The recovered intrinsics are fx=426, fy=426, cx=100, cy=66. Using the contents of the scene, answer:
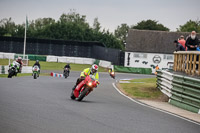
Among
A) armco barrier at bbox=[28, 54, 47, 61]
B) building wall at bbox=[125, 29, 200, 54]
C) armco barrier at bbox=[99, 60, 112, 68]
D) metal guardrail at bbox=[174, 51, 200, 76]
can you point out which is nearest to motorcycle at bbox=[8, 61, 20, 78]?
metal guardrail at bbox=[174, 51, 200, 76]

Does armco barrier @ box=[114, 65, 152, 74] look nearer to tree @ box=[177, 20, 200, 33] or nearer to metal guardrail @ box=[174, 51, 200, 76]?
metal guardrail @ box=[174, 51, 200, 76]

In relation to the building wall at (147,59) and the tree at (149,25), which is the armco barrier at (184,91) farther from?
the tree at (149,25)

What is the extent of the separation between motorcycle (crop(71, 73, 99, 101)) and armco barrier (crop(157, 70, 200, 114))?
3178 millimetres

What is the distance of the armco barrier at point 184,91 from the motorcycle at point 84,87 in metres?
3.18

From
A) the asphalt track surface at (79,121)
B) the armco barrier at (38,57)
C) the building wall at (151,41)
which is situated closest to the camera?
the asphalt track surface at (79,121)

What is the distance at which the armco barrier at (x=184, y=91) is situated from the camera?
45.8ft

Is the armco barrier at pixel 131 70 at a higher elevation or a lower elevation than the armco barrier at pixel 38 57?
lower

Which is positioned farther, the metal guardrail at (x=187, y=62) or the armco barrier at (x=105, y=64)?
the armco barrier at (x=105, y=64)

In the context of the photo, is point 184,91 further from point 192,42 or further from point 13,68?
point 13,68

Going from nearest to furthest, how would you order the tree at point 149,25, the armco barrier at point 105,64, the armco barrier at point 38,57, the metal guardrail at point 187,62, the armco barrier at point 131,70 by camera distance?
the metal guardrail at point 187,62
the armco barrier at point 131,70
the armco barrier at point 105,64
the armco barrier at point 38,57
the tree at point 149,25

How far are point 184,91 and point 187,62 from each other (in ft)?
6.39

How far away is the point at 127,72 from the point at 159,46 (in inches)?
596

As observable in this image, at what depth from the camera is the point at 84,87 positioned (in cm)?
1445

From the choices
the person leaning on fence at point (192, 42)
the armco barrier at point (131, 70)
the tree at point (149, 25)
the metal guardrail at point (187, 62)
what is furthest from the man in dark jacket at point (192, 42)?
the tree at point (149, 25)
